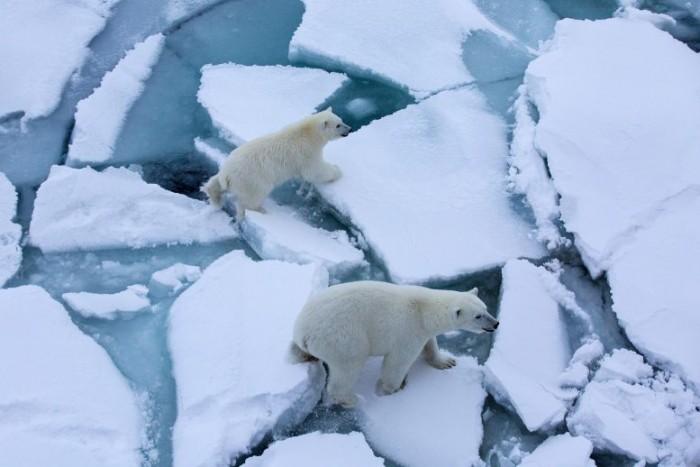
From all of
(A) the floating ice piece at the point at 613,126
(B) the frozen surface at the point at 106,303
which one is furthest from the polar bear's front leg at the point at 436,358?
(B) the frozen surface at the point at 106,303

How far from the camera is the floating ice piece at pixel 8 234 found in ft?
13.5

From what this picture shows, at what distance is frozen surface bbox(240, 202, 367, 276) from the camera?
13.2ft

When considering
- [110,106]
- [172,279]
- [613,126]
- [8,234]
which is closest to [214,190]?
[172,279]

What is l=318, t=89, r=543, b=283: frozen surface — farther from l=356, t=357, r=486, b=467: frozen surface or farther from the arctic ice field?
l=356, t=357, r=486, b=467: frozen surface

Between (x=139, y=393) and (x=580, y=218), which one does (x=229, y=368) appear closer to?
(x=139, y=393)

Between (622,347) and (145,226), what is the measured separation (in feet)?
10.0

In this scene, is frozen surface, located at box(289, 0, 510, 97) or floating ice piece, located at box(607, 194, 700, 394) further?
frozen surface, located at box(289, 0, 510, 97)

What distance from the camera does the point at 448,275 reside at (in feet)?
13.0

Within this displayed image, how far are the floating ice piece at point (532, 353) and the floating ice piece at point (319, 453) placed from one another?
0.81 m

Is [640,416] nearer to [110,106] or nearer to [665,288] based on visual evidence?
[665,288]

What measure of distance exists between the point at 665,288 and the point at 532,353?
0.93 m

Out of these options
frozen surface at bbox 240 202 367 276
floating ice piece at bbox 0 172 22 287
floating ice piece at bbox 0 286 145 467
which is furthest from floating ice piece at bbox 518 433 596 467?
floating ice piece at bbox 0 172 22 287

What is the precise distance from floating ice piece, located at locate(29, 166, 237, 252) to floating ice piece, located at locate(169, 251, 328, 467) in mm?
435

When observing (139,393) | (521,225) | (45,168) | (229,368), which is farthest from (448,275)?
(45,168)
